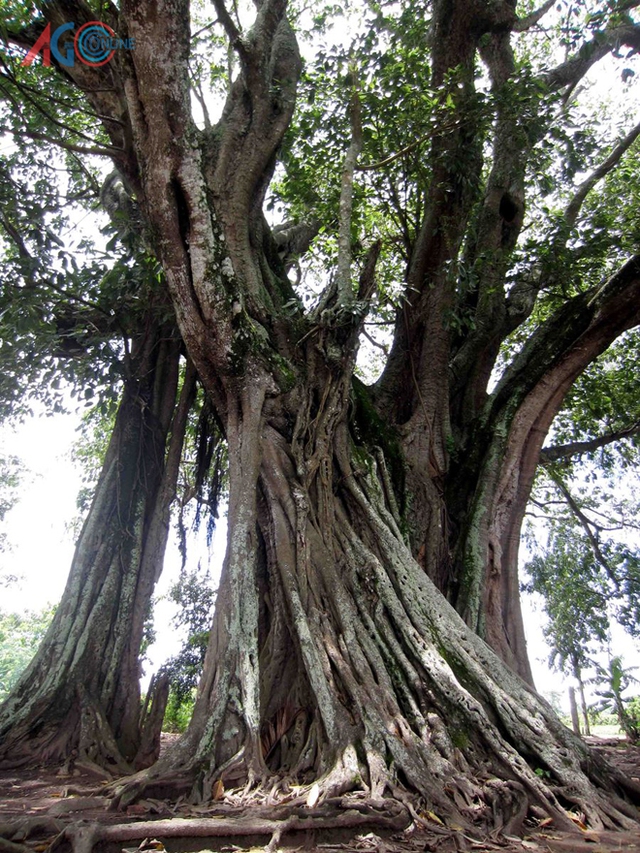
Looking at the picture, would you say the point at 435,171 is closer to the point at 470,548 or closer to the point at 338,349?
the point at 338,349

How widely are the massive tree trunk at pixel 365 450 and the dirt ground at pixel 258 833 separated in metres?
0.15

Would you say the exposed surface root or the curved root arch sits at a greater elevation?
the curved root arch

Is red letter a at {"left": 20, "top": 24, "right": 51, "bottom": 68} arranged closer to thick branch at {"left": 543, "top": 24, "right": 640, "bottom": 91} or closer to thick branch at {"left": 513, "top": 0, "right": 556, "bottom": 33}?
thick branch at {"left": 543, "top": 24, "right": 640, "bottom": 91}

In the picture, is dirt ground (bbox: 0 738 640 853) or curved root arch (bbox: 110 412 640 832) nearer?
dirt ground (bbox: 0 738 640 853)

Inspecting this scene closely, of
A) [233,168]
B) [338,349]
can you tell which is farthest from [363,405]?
[233,168]

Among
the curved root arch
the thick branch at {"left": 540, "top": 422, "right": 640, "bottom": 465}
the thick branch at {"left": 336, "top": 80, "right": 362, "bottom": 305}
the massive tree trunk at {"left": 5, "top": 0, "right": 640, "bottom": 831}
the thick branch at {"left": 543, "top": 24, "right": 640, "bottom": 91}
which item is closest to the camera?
the curved root arch

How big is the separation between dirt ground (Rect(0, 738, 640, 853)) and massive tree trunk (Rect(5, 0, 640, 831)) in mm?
153

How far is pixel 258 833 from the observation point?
2.18 metres

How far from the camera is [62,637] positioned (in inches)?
187

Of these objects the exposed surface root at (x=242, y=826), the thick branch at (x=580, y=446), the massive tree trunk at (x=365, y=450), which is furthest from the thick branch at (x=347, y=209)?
the thick branch at (x=580, y=446)

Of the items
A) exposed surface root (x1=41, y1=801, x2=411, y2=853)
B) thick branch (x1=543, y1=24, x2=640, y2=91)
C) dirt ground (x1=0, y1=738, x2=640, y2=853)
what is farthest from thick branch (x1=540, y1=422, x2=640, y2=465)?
exposed surface root (x1=41, y1=801, x2=411, y2=853)

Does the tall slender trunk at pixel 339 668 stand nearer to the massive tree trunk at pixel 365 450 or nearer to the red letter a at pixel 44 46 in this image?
the massive tree trunk at pixel 365 450

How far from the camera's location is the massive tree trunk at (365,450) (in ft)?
9.45

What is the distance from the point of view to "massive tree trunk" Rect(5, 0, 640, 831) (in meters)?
2.88
